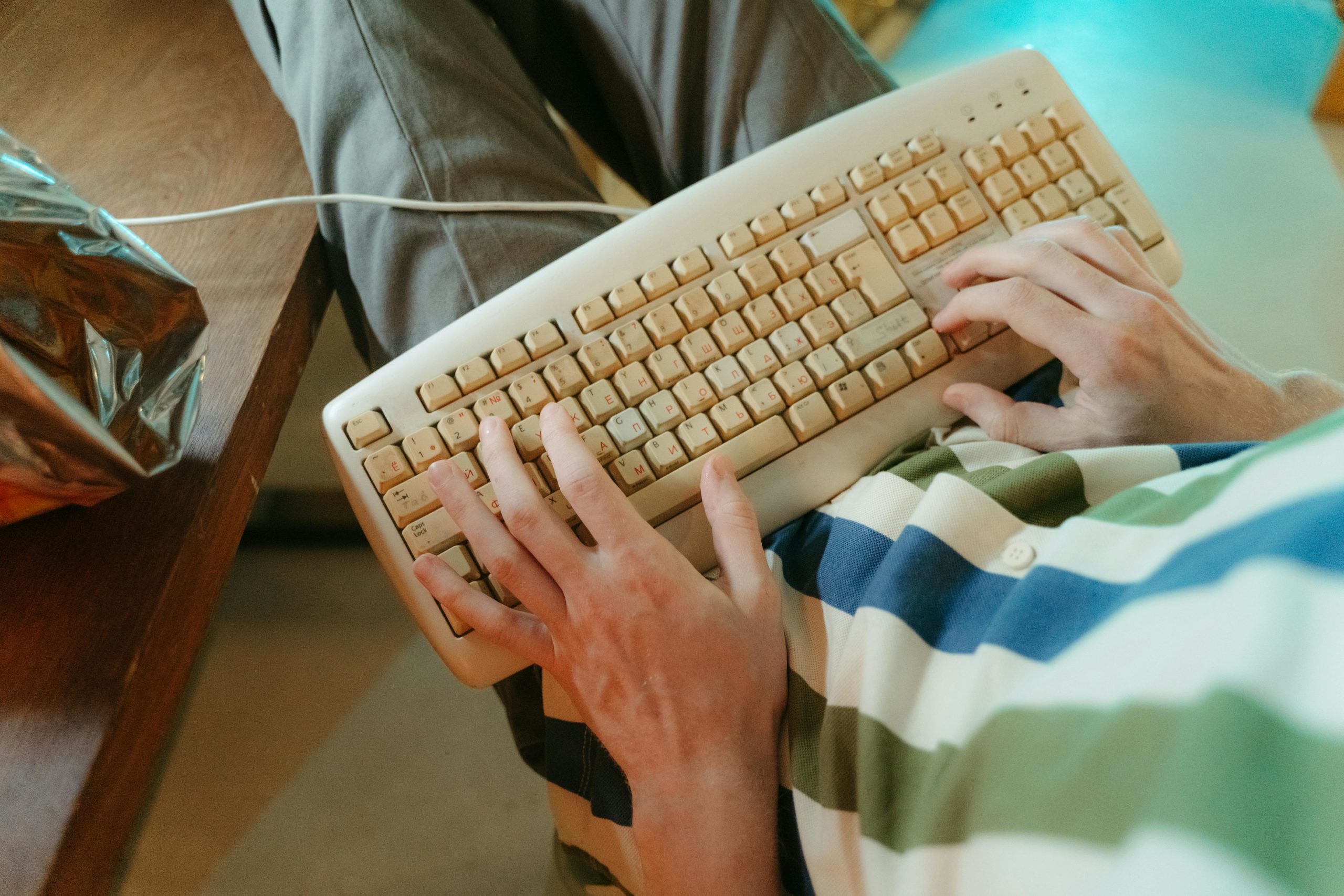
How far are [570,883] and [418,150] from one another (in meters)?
0.49

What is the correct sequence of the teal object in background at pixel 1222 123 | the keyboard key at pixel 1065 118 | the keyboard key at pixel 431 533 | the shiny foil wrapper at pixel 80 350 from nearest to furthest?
the shiny foil wrapper at pixel 80 350 → the keyboard key at pixel 431 533 → the keyboard key at pixel 1065 118 → the teal object in background at pixel 1222 123

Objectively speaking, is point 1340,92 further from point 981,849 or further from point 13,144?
point 13,144

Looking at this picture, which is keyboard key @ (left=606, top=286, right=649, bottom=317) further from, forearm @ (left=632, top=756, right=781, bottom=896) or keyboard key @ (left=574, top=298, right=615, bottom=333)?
forearm @ (left=632, top=756, right=781, bottom=896)

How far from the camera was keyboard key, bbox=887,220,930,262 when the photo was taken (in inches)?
19.8

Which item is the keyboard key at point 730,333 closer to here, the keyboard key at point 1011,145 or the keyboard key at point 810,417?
the keyboard key at point 810,417

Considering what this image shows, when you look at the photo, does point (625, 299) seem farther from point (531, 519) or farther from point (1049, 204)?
point (1049, 204)

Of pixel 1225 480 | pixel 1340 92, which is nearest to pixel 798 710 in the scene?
pixel 1225 480

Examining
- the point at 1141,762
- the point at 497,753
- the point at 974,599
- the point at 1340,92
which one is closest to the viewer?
the point at 1141,762

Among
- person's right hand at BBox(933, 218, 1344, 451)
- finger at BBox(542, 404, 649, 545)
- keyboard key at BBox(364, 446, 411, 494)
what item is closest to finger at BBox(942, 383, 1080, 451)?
person's right hand at BBox(933, 218, 1344, 451)

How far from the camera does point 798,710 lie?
1.34 ft

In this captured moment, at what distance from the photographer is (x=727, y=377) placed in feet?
1.52

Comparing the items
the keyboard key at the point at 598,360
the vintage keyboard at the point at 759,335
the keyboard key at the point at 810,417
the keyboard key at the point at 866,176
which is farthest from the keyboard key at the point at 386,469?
the keyboard key at the point at 866,176

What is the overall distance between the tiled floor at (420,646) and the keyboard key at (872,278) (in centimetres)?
54

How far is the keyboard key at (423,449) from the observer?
0.44 metres
